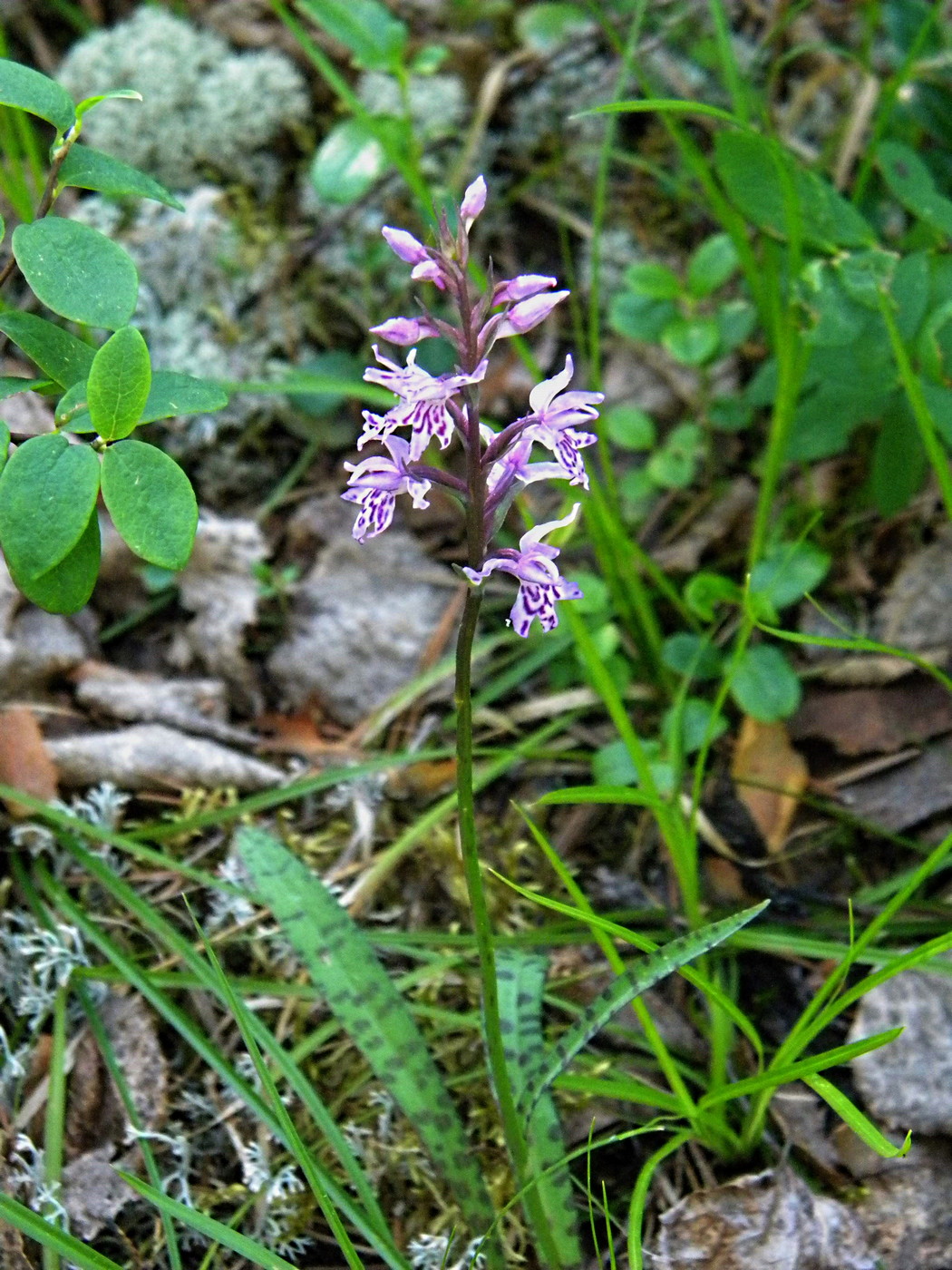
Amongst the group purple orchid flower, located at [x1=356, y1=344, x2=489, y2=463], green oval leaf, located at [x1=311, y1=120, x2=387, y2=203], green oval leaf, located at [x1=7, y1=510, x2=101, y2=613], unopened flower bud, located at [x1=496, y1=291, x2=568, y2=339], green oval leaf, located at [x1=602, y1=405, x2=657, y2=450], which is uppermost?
unopened flower bud, located at [x1=496, y1=291, x2=568, y2=339]

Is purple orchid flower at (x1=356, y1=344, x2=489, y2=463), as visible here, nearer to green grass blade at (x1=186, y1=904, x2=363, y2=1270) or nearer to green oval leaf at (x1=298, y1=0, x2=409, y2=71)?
green grass blade at (x1=186, y1=904, x2=363, y2=1270)

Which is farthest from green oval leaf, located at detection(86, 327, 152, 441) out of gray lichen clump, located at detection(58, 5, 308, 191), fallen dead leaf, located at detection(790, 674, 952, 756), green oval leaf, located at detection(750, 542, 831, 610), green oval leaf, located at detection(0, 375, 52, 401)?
gray lichen clump, located at detection(58, 5, 308, 191)

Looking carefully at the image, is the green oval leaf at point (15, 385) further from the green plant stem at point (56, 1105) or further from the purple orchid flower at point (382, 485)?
the green plant stem at point (56, 1105)

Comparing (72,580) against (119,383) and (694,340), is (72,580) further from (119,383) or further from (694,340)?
(694,340)

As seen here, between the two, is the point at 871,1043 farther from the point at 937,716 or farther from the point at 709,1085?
the point at 937,716

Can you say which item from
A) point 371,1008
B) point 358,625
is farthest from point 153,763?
point 371,1008
